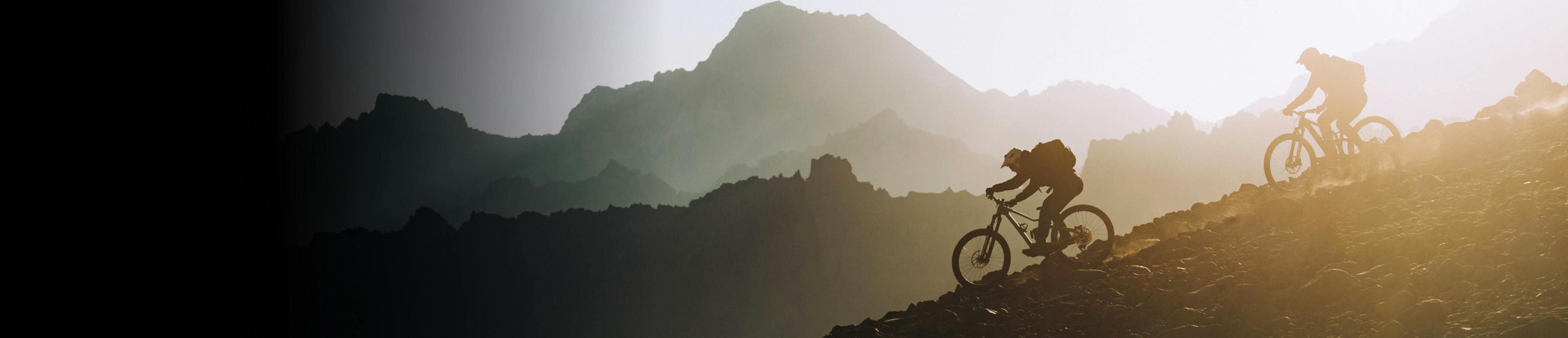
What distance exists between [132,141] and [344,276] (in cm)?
12070

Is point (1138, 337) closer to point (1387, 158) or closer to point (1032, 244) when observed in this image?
point (1032, 244)

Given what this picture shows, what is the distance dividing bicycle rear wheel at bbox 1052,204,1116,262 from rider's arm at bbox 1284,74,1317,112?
5161 mm

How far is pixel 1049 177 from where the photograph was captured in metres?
11.3

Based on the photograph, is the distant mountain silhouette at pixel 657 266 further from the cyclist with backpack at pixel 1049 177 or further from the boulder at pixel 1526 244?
the boulder at pixel 1526 244

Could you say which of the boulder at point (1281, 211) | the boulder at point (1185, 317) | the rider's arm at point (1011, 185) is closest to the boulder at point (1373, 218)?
the boulder at point (1281, 211)

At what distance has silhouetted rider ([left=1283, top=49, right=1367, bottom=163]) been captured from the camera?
13555mm

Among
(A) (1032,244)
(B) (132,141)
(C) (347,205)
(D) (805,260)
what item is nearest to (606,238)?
(D) (805,260)

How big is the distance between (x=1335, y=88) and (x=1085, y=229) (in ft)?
20.8

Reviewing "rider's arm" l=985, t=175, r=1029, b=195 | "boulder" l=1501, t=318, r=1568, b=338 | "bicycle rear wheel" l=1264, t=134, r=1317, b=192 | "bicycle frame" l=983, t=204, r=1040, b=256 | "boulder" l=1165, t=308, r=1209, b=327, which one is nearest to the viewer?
"boulder" l=1501, t=318, r=1568, b=338

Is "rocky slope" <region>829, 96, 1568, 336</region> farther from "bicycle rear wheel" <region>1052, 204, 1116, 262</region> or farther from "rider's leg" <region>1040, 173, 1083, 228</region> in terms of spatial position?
"rider's leg" <region>1040, 173, 1083, 228</region>

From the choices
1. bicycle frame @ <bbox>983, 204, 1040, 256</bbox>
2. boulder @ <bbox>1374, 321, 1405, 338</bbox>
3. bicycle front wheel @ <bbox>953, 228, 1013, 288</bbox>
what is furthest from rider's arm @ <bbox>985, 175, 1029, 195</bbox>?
boulder @ <bbox>1374, 321, 1405, 338</bbox>

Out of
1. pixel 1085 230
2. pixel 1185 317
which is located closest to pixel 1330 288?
pixel 1185 317

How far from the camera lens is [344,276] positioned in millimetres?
139875

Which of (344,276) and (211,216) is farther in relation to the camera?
(344,276)
